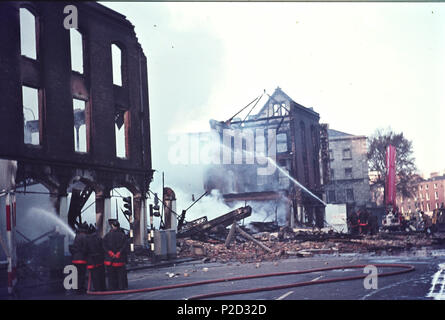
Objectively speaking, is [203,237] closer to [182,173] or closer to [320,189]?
[182,173]

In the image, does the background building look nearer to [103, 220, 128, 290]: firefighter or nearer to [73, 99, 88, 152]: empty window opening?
[73, 99, 88, 152]: empty window opening

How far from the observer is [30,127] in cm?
2481

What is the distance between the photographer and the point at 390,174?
115 feet

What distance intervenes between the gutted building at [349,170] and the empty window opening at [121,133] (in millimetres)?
45744

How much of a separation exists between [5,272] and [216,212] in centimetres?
2740

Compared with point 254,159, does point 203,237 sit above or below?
below

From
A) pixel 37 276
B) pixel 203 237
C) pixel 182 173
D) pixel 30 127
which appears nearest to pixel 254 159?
pixel 182 173

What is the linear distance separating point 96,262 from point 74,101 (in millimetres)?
14992

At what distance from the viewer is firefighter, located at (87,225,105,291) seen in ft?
45.2

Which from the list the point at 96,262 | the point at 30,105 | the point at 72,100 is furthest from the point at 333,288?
the point at 72,100

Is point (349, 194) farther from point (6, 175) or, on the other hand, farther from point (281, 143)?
point (6, 175)

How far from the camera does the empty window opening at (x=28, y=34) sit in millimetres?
22156

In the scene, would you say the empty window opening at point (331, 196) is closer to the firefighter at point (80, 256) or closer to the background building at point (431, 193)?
the background building at point (431, 193)

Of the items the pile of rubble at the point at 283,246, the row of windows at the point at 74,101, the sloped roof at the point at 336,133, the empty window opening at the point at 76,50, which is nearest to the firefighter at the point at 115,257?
the pile of rubble at the point at 283,246
